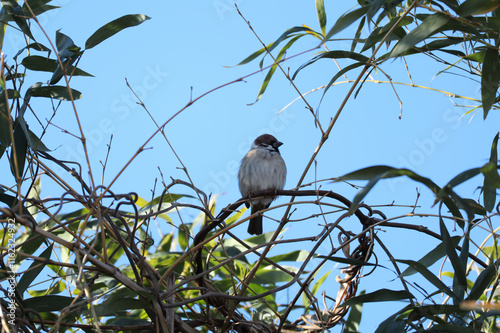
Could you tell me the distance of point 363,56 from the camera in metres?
2.19

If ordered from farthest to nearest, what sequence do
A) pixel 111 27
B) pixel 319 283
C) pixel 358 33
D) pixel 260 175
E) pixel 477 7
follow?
1. pixel 260 175
2. pixel 319 283
3. pixel 358 33
4. pixel 111 27
5. pixel 477 7

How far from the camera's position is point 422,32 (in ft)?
6.05

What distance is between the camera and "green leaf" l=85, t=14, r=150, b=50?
214 centimetres

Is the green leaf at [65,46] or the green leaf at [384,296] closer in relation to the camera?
the green leaf at [384,296]

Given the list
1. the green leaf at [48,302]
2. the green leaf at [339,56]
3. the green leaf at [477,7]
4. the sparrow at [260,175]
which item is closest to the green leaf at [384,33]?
the green leaf at [339,56]

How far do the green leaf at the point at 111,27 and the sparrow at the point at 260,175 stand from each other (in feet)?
7.20

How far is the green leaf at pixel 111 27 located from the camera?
7.01ft

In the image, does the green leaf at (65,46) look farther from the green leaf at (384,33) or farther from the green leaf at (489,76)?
the green leaf at (489,76)

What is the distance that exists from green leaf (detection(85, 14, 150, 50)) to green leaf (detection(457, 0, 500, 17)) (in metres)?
1.16

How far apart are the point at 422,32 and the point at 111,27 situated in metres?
1.18

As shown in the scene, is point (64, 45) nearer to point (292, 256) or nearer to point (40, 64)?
point (40, 64)

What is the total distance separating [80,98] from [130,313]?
3.81 feet

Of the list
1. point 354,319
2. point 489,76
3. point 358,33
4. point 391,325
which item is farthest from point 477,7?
point 354,319

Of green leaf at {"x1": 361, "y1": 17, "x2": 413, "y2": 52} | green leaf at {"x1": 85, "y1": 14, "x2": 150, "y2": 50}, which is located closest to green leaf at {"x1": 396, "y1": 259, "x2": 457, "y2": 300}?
green leaf at {"x1": 361, "y1": 17, "x2": 413, "y2": 52}
